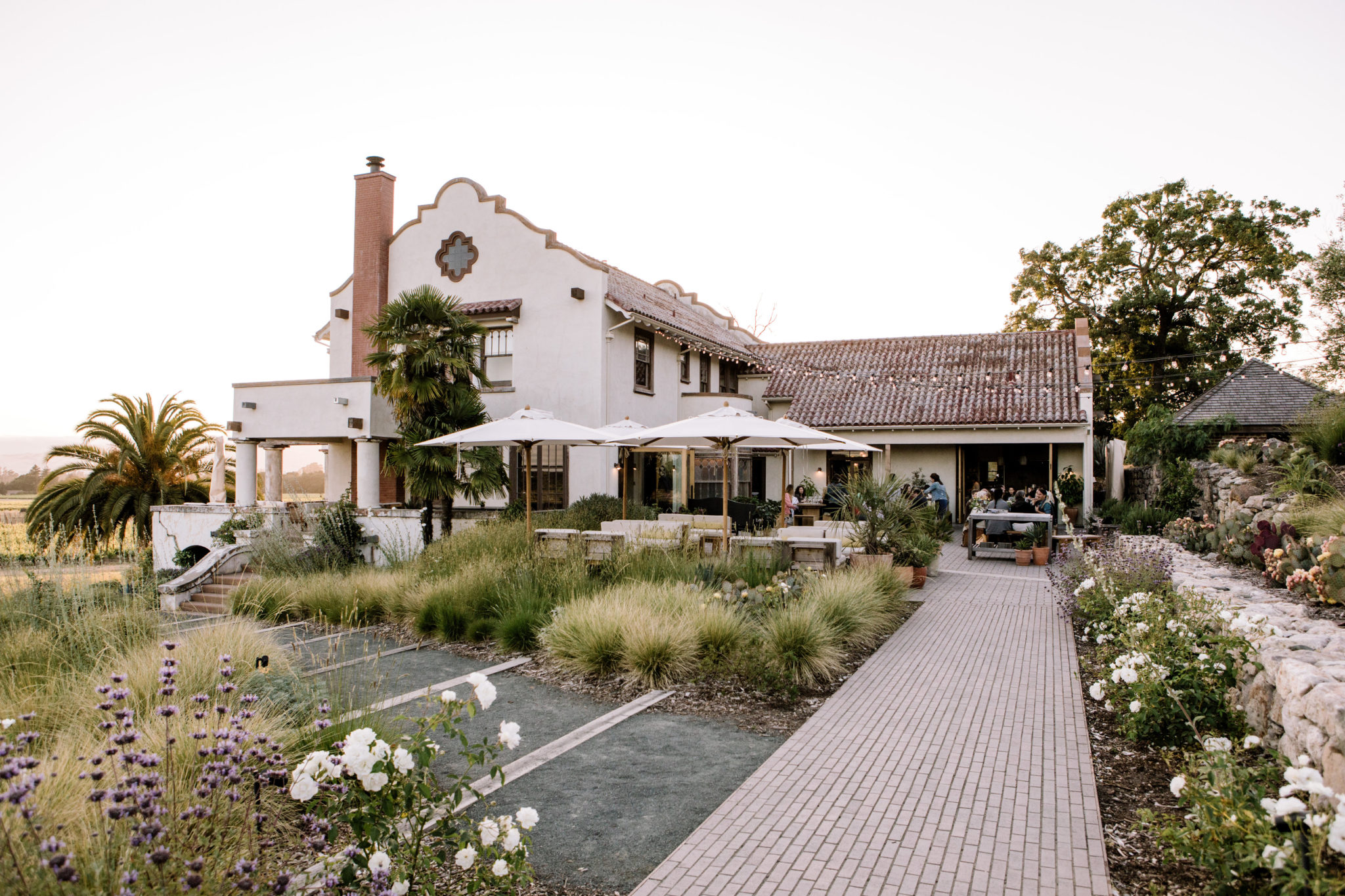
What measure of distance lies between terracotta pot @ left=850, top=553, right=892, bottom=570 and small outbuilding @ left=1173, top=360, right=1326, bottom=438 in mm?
12765

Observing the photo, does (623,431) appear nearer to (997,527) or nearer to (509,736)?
(997,527)

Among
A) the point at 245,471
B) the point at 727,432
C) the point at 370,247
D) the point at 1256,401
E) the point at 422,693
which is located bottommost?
the point at 422,693

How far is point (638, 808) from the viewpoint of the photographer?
4434 millimetres

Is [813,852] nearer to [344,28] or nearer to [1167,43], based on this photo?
[344,28]

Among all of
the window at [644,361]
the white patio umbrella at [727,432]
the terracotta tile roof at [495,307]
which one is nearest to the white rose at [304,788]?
the white patio umbrella at [727,432]

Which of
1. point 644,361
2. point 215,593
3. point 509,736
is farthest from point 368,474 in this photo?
point 509,736

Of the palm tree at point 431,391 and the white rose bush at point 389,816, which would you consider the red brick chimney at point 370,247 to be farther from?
the white rose bush at point 389,816

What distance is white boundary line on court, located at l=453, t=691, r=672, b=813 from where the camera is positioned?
183 inches

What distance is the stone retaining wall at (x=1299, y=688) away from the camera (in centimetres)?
334

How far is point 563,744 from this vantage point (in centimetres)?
550

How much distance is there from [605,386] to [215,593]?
8.95 m

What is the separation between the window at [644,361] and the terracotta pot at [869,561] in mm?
8963

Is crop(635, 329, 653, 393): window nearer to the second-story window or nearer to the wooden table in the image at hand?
the second-story window

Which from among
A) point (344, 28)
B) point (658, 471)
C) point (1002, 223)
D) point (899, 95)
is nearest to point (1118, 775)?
point (899, 95)
